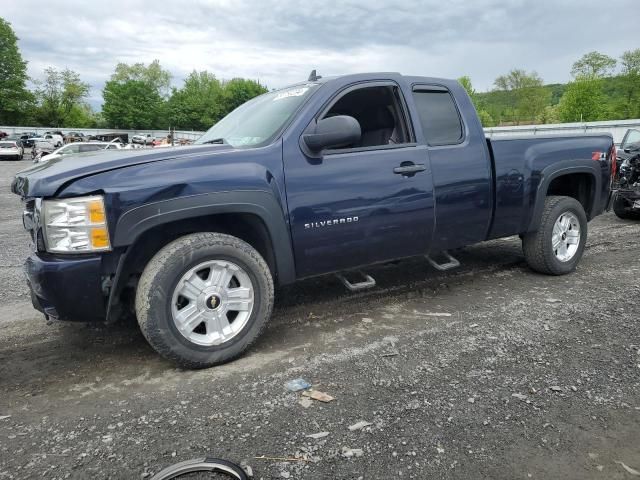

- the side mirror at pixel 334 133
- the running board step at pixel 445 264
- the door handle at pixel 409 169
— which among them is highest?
the side mirror at pixel 334 133

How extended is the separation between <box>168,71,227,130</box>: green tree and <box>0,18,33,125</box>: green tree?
25457 mm

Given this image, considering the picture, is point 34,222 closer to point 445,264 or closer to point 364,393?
point 364,393

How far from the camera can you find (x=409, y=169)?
384 cm

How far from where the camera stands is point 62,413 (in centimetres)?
271

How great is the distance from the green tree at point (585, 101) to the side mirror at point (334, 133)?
7010 centimetres

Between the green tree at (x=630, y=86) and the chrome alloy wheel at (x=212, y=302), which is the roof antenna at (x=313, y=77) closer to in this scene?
the chrome alloy wheel at (x=212, y=302)

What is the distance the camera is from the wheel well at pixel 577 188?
17.4ft

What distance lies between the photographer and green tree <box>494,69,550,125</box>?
8288cm

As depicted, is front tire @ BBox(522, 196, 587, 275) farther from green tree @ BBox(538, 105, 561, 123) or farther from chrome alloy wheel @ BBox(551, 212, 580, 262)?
green tree @ BBox(538, 105, 561, 123)

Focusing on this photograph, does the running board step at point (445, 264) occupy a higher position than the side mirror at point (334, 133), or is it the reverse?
the side mirror at point (334, 133)

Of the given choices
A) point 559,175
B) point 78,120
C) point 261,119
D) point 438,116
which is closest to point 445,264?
point 438,116

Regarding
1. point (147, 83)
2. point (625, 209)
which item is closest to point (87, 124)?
point (147, 83)

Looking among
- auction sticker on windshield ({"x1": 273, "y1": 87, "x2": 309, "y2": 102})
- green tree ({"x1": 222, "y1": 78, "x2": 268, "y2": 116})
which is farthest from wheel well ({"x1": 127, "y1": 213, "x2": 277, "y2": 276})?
green tree ({"x1": 222, "y1": 78, "x2": 268, "y2": 116})

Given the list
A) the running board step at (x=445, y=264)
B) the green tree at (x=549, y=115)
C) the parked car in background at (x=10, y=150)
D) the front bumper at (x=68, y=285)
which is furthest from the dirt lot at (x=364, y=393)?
the green tree at (x=549, y=115)
